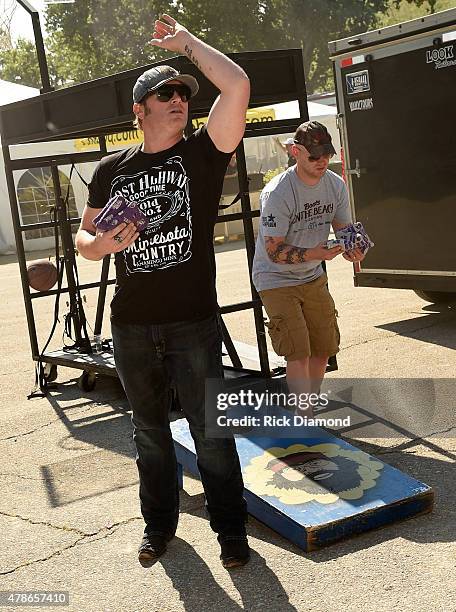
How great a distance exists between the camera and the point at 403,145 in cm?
847

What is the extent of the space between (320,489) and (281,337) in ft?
4.02

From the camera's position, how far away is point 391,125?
857 cm

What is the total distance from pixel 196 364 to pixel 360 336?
4858 mm

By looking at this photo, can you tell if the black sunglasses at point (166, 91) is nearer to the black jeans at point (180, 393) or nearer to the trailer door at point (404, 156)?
the black jeans at point (180, 393)

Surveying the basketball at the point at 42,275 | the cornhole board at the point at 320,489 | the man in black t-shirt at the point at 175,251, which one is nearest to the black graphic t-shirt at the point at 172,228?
the man in black t-shirt at the point at 175,251

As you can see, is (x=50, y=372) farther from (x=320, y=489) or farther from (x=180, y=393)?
(x=180, y=393)

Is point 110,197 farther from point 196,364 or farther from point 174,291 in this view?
point 196,364

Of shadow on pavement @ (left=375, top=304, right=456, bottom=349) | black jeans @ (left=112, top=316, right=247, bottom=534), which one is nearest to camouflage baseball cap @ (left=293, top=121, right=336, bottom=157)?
black jeans @ (left=112, top=316, right=247, bottom=534)

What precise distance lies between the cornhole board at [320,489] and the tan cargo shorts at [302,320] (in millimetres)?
588

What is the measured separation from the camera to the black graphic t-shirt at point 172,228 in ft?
12.4

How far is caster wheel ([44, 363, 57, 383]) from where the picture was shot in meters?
7.80

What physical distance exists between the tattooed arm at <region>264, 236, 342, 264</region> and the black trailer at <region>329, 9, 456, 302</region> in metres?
3.25

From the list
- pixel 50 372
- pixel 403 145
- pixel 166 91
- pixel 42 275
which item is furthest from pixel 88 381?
pixel 166 91

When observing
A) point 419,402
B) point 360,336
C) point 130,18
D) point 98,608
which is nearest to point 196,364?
point 98,608
